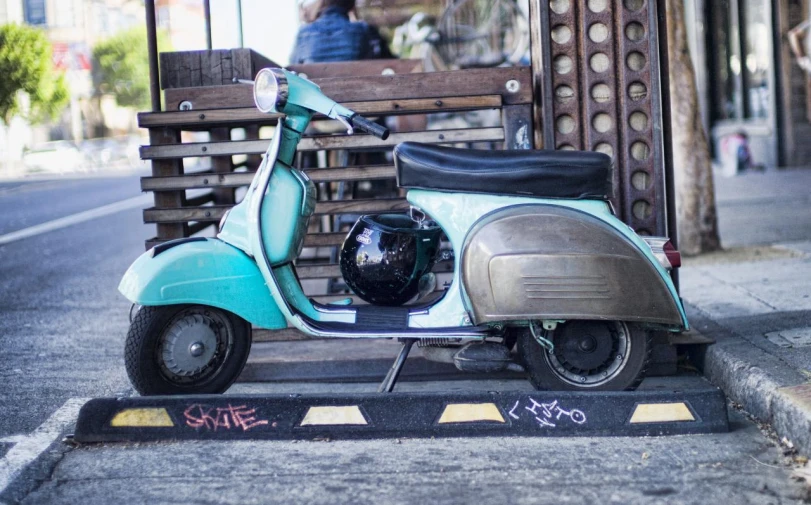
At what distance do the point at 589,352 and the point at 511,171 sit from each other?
80 cm

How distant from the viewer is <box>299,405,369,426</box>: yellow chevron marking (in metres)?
3.45

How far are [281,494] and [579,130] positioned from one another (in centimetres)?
250

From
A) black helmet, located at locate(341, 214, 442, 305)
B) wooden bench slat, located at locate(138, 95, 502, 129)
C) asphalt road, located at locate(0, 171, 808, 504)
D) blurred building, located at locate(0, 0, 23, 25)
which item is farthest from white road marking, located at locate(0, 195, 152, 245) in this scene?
blurred building, located at locate(0, 0, 23, 25)

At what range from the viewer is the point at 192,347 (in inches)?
147

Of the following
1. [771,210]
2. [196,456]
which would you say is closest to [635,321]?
[196,456]

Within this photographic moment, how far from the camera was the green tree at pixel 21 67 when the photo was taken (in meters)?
39.4

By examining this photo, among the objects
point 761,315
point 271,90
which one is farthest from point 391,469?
point 761,315

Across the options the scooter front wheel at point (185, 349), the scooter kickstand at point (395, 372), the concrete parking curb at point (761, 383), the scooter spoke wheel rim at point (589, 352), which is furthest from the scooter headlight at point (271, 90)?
the concrete parking curb at point (761, 383)

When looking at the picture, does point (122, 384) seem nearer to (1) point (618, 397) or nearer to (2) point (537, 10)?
(1) point (618, 397)

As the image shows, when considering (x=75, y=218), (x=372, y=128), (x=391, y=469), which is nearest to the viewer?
(x=391, y=469)

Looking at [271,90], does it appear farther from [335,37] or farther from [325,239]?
[335,37]

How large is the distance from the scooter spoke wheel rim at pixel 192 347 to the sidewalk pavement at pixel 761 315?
2.14 metres

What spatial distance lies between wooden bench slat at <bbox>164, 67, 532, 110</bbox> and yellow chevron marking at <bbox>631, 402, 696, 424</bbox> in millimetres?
1828

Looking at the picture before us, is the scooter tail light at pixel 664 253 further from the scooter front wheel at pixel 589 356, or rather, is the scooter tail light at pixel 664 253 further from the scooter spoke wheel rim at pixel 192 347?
the scooter spoke wheel rim at pixel 192 347
